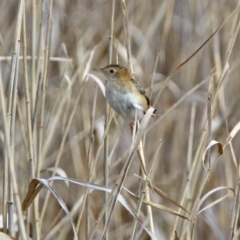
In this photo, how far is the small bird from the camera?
190cm

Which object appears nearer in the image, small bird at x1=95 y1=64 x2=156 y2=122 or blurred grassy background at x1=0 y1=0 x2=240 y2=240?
small bird at x1=95 y1=64 x2=156 y2=122

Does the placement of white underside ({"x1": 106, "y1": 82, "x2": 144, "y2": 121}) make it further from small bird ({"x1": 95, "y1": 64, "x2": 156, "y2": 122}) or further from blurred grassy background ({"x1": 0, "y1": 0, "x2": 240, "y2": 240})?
blurred grassy background ({"x1": 0, "y1": 0, "x2": 240, "y2": 240})

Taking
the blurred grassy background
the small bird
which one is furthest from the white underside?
the blurred grassy background

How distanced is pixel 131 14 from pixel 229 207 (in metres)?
1.09

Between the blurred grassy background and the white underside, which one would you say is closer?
the white underside

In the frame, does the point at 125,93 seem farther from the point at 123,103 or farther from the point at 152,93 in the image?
the point at 152,93

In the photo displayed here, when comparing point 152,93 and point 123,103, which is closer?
point 123,103

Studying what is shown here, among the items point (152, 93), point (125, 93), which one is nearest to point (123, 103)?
point (125, 93)

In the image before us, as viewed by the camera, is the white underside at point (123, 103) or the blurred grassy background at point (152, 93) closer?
the white underside at point (123, 103)

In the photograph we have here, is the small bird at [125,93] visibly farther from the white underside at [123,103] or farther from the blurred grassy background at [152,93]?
the blurred grassy background at [152,93]

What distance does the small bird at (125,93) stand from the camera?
1904 millimetres

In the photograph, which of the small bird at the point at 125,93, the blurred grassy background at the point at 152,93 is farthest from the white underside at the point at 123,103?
the blurred grassy background at the point at 152,93

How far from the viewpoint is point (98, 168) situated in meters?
2.69

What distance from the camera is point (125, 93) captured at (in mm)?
1977
